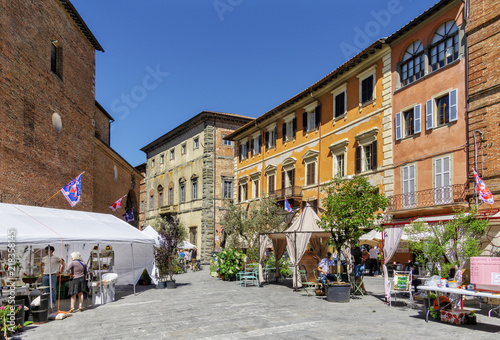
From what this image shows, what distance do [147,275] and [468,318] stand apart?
13890 mm

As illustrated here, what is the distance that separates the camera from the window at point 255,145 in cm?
3681

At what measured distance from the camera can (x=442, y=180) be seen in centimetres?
1936

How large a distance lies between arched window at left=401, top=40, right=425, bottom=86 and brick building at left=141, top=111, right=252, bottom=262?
23466 mm

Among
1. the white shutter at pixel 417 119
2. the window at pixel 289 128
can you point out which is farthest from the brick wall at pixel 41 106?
the white shutter at pixel 417 119

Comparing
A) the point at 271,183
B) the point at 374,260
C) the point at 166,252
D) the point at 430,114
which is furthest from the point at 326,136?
the point at 166,252

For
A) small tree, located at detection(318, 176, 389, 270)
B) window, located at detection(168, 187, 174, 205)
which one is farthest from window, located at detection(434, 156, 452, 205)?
window, located at detection(168, 187, 174, 205)

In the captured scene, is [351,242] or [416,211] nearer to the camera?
[351,242]

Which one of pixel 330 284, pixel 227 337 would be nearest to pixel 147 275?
pixel 330 284

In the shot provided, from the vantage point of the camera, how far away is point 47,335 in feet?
29.1

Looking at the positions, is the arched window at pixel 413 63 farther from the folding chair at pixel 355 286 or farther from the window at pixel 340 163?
the folding chair at pixel 355 286

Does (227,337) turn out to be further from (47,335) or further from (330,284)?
(330,284)

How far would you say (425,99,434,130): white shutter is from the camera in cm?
2012

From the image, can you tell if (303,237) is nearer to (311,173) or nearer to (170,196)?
(311,173)

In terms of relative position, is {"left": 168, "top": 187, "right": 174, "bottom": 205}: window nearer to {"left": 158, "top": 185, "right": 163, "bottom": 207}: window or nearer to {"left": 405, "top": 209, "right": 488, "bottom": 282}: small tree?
{"left": 158, "top": 185, "right": 163, "bottom": 207}: window
